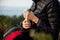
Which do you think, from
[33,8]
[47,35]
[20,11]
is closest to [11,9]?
[20,11]

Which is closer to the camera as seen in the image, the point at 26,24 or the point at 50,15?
the point at 26,24

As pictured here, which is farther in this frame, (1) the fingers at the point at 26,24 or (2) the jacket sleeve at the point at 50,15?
(2) the jacket sleeve at the point at 50,15

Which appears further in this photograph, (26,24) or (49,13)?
(49,13)

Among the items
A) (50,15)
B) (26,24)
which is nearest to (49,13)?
(50,15)

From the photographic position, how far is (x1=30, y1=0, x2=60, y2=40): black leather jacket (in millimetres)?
1354

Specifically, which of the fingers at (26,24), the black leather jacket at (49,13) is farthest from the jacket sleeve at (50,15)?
the fingers at (26,24)

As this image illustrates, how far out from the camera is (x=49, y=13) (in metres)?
1.40

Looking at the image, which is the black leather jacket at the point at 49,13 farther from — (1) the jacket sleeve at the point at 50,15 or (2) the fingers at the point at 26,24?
(2) the fingers at the point at 26,24

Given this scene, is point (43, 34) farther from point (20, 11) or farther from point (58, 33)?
point (20, 11)

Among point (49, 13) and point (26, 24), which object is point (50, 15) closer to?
point (49, 13)

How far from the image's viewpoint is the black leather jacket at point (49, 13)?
1.35m

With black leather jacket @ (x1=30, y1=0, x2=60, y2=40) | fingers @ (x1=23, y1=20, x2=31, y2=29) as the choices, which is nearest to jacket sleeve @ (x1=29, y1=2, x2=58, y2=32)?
black leather jacket @ (x1=30, y1=0, x2=60, y2=40)

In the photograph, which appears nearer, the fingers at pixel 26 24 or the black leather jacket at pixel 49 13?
the fingers at pixel 26 24

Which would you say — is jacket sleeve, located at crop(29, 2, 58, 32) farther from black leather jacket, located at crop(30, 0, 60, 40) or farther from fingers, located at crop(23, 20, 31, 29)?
fingers, located at crop(23, 20, 31, 29)
